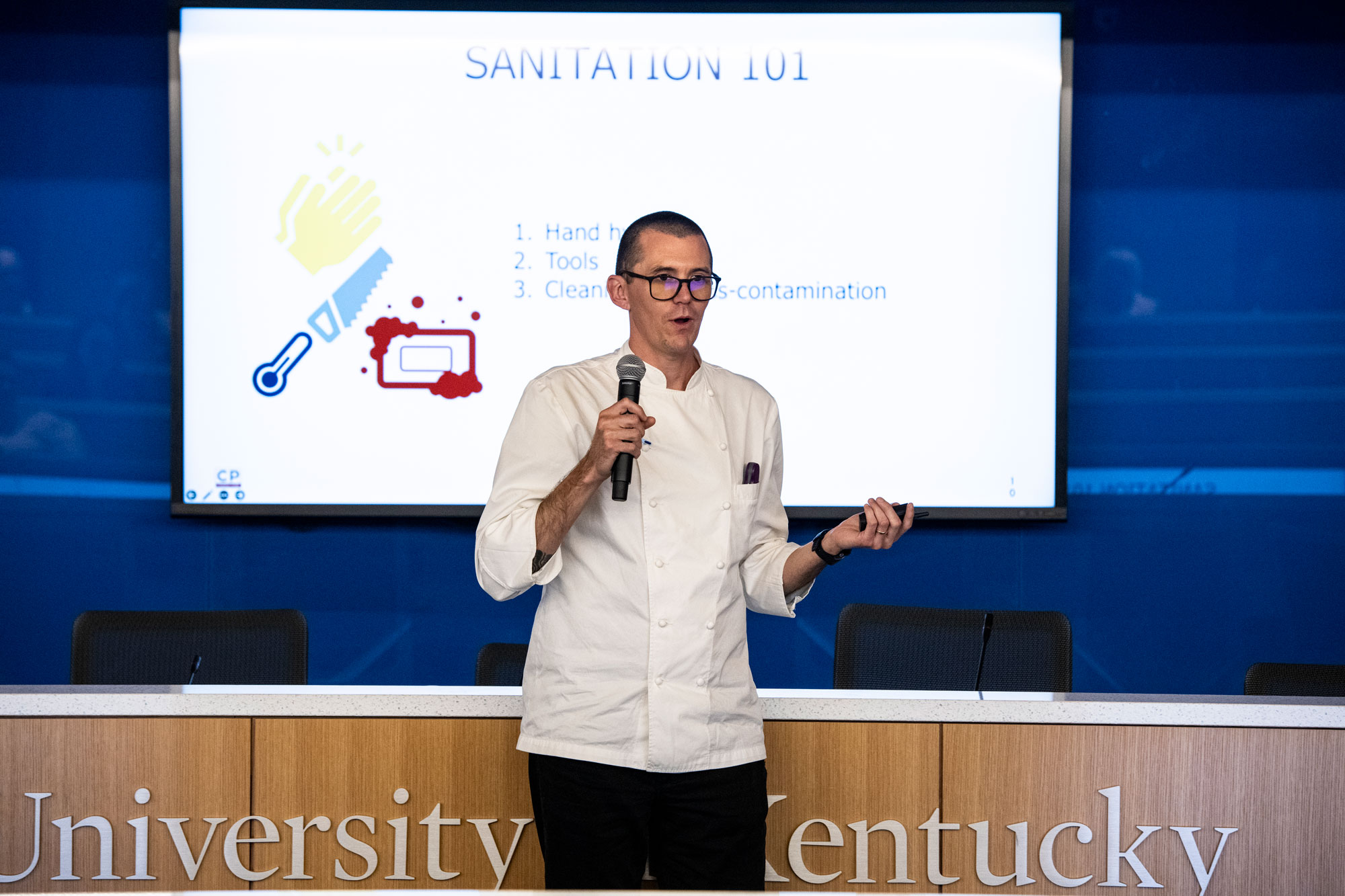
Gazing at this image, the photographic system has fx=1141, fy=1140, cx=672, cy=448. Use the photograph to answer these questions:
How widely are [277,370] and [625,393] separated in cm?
197

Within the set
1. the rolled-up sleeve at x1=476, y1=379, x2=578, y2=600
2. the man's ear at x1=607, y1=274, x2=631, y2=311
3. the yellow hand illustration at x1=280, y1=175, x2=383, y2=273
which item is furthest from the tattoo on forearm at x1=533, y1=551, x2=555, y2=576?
the yellow hand illustration at x1=280, y1=175, x2=383, y2=273

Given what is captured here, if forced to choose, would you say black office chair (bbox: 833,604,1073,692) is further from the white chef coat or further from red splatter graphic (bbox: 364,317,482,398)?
red splatter graphic (bbox: 364,317,482,398)

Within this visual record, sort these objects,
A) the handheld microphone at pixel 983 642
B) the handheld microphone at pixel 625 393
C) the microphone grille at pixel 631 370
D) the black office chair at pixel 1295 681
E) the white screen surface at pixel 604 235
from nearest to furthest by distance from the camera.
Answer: the handheld microphone at pixel 625 393
the microphone grille at pixel 631 370
the handheld microphone at pixel 983 642
the black office chair at pixel 1295 681
the white screen surface at pixel 604 235

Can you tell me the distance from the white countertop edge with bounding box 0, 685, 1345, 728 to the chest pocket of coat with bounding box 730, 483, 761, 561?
0.26m

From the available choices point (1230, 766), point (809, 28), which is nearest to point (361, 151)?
point (809, 28)

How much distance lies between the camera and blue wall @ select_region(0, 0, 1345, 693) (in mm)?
3176

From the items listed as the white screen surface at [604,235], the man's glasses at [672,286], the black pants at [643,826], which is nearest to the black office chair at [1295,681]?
the white screen surface at [604,235]

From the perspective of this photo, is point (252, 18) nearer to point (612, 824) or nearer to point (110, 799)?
point (110, 799)

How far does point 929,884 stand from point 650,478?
2.35ft

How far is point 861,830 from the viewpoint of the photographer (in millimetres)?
1646

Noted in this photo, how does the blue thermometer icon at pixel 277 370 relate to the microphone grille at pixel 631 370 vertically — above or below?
above

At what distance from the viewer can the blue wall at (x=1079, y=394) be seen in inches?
125

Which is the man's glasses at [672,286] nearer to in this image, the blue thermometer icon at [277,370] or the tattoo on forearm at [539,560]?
the tattoo on forearm at [539,560]

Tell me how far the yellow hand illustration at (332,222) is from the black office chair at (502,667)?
1416mm
